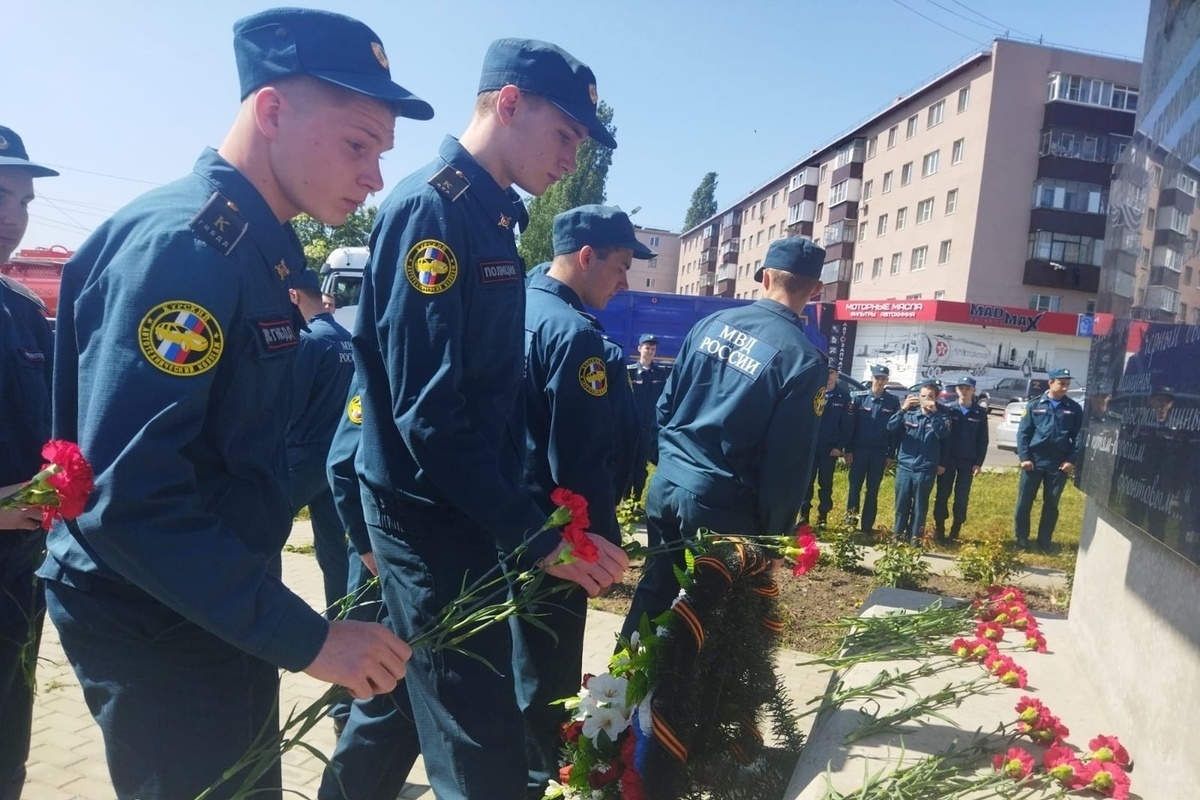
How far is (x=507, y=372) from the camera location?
216 cm

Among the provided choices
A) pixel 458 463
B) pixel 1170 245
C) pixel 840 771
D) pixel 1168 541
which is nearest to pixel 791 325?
pixel 1170 245

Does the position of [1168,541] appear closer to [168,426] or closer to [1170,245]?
[1170,245]

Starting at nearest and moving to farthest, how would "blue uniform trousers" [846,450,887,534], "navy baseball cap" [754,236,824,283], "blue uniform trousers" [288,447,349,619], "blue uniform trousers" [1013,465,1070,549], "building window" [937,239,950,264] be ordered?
"navy baseball cap" [754,236,824,283]
"blue uniform trousers" [288,447,349,619]
"blue uniform trousers" [1013,465,1070,549]
"blue uniform trousers" [846,450,887,534]
"building window" [937,239,950,264]

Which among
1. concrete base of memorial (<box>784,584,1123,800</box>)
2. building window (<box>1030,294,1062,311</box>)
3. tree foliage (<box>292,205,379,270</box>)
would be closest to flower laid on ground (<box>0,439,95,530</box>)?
concrete base of memorial (<box>784,584,1123,800</box>)

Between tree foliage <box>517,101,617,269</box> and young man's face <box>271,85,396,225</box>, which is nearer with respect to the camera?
young man's face <box>271,85,396,225</box>

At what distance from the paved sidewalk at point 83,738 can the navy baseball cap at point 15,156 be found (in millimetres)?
1577

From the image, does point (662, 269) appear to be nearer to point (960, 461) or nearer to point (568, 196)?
point (568, 196)

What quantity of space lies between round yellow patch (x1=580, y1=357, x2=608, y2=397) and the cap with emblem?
67 cm

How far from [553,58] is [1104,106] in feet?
143

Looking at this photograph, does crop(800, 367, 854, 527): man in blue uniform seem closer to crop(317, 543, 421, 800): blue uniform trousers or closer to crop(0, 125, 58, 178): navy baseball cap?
crop(317, 543, 421, 800): blue uniform trousers

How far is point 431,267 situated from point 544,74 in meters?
0.68

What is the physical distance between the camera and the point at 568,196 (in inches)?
1571

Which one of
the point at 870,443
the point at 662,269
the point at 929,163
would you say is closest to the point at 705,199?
the point at 662,269

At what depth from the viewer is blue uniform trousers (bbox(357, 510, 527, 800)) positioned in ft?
6.76
